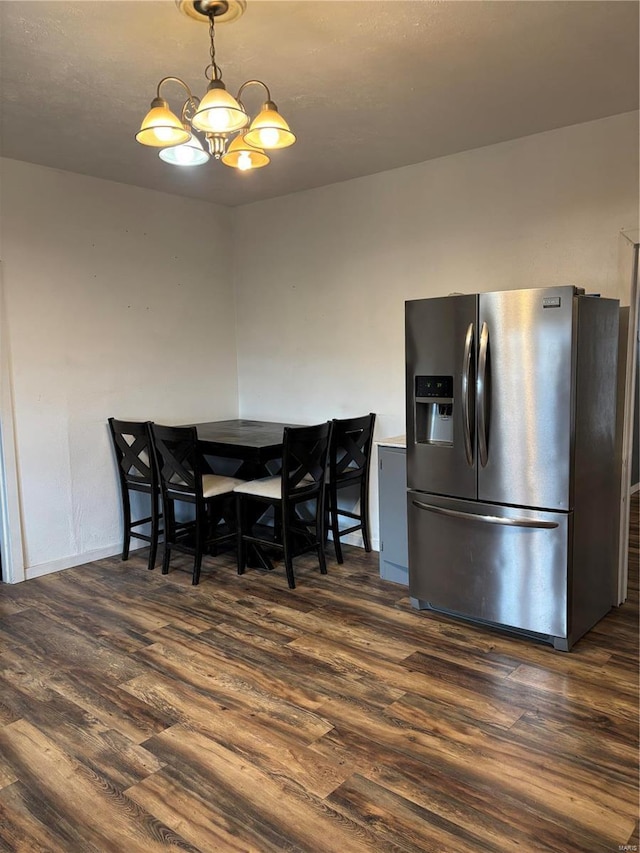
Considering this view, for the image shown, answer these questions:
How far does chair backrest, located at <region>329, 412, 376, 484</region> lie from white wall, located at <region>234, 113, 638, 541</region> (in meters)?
0.16

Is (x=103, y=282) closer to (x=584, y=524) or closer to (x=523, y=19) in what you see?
(x=523, y=19)

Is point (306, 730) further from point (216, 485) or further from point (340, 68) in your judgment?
point (340, 68)

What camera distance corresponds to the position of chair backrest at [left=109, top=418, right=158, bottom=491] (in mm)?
4004

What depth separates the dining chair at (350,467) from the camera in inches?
160

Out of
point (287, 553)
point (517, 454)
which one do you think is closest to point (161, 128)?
point (517, 454)

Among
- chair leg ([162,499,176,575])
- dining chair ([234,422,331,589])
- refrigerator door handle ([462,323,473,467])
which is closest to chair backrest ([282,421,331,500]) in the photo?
dining chair ([234,422,331,589])

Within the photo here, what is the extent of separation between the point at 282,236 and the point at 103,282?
1.39m

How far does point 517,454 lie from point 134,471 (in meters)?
2.74

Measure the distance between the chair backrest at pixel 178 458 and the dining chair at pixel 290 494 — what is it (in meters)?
0.32

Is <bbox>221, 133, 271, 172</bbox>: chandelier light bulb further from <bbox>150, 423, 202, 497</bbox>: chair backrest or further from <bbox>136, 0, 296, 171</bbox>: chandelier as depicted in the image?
<bbox>150, 423, 202, 497</bbox>: chair backrest

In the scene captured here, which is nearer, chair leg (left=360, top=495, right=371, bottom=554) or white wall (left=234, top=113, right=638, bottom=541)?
white wall (left=234, top=113, right=638, bottom=541)

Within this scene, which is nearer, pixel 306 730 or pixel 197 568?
pixel 306 730

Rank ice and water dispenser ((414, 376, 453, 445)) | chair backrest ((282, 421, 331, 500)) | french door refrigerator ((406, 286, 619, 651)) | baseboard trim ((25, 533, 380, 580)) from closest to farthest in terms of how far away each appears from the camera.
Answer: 1. french door refrigerator ((406, 286, 619, 651))
2. ice and water dispenser ((414, 376, 453, 445))
3. chair backrest ((282, 421, 331, 500))
4. baseboard trim ((25, 533, 380, 580))

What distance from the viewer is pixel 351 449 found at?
13.6 ft
